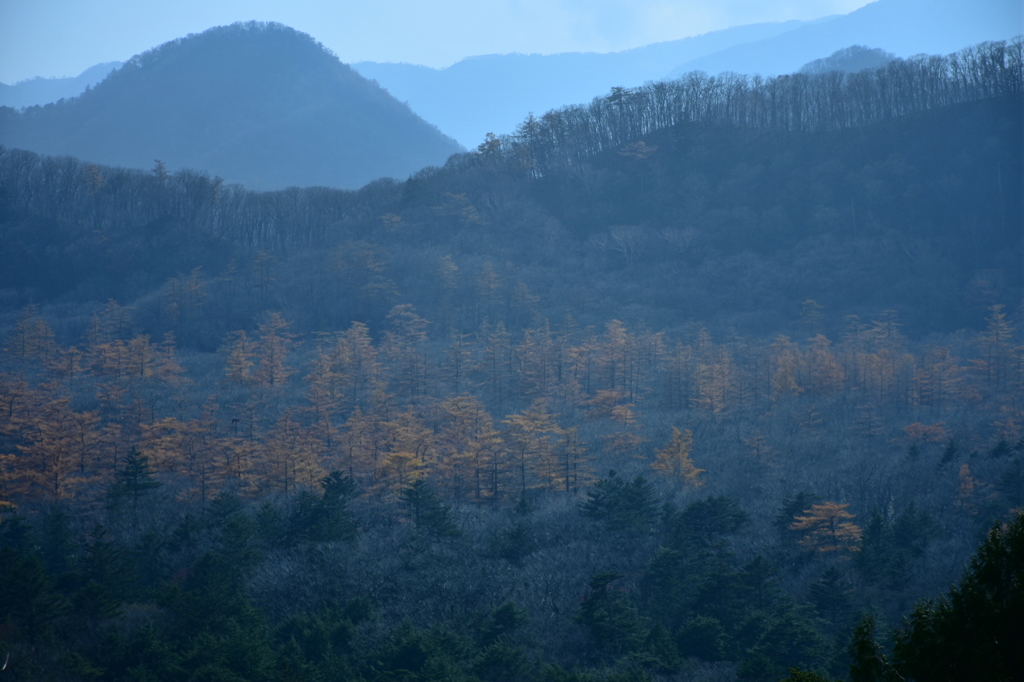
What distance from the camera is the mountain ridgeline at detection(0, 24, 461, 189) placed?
5546 inches

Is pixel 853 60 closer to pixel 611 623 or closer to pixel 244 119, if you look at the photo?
pixel 611 623

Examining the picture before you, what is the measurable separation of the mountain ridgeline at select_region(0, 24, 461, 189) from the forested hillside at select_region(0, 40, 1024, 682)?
183 feet

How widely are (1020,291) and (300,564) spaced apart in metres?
66.2

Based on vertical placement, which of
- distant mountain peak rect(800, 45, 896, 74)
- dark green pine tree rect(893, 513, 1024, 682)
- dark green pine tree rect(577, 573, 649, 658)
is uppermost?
distant mountain peak rect(800, 45, 896, 74)

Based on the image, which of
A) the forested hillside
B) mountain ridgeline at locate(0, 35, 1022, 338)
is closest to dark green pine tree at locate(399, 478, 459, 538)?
the forested hillside

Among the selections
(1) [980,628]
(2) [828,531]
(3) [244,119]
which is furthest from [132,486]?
(3) [244,119]

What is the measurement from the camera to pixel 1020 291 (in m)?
60.3

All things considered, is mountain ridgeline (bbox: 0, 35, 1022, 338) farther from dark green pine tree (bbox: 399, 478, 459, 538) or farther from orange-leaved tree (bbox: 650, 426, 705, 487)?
dark green pine tree (bbox: 399, 478, 459, 538)

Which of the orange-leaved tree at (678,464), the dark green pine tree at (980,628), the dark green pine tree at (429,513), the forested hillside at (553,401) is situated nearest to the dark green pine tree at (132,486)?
the forested hillside at (553,401)

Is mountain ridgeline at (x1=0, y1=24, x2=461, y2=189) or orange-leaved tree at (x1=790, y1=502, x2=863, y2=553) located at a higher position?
mountain ridgeline at (x1=0, y1=24, x2=461, y2=189)

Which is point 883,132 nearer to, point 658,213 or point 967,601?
point 658,213

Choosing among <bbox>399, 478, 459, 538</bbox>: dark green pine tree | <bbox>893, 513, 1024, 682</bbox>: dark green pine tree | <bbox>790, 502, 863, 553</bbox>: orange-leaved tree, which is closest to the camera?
<bbox>893, 513, 1024, 682</bbox>: dark green pine tree

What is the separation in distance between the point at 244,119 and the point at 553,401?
13745cm

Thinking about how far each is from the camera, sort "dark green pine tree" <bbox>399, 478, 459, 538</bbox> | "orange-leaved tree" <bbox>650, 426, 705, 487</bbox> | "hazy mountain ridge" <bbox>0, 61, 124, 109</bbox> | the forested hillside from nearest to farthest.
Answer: the forested hillside < "dark green pine tree" <bbox>399, 478, 459, 538</bbox> < "orange-leaved tree" <bbox>650, 426, 705, 487</bbox> < "hazy mountain ridge" <bbox>0, 61, 124, 109</bbox>
